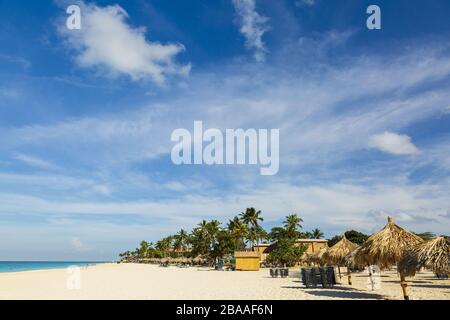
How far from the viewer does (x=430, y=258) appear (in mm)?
11398

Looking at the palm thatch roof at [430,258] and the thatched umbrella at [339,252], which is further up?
the palm thatch roof at [430,258]

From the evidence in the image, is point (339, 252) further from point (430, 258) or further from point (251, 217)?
point (251, 217)

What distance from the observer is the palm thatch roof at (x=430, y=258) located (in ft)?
36.6

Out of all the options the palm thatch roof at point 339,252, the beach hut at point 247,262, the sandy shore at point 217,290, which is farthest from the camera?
the beach hut at point 247,262

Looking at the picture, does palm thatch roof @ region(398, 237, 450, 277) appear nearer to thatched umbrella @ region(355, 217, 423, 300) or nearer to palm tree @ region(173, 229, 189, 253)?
thatched umbrella @ region(355, 217, 423, 300)

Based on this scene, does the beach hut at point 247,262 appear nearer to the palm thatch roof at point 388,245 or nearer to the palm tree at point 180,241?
the palm thatch roof at point 388,245

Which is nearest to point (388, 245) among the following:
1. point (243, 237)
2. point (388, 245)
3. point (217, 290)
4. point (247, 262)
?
point (388, 245)

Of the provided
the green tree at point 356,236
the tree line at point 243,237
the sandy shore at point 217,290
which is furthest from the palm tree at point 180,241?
the sandy shore at point 217,290

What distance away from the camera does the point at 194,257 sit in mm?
62938

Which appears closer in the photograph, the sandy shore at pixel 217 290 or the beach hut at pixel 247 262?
the sandy shore at pixel 217 290
